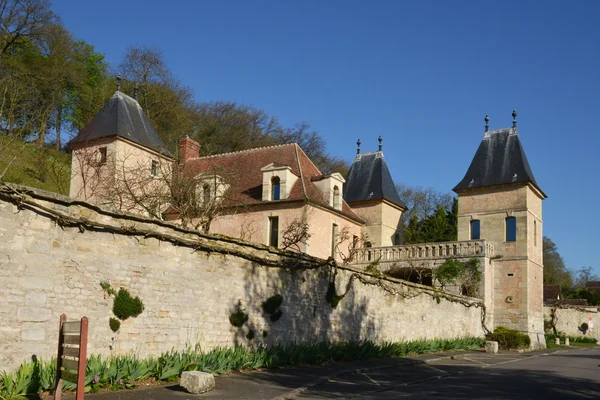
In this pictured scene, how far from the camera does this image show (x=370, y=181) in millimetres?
35594

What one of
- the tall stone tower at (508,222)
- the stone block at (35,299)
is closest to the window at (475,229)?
the tall stone tower at (508,222)

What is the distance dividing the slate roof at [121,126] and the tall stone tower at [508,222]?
17.0 meters

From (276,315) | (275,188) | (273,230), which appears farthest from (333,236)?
(276,315)

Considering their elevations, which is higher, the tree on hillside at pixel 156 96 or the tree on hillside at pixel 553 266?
the tree on hillside at pixel 156 96

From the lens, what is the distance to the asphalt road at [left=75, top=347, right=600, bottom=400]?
10680 millimetres

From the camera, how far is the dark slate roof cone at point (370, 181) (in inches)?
1368

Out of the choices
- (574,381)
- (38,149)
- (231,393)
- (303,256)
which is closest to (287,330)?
(303,256)

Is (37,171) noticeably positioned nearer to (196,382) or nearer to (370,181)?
(370,181)

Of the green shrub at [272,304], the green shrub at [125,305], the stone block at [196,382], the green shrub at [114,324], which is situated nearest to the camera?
the stone block at [196,382]

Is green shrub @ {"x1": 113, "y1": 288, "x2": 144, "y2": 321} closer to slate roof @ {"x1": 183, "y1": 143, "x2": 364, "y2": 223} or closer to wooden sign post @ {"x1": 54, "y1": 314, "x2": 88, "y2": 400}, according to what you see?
wooden sign post @ {"x1": 54, "y1": 314, "x2": 88, "y2": 400}

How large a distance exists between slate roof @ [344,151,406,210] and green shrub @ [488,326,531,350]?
9.75m

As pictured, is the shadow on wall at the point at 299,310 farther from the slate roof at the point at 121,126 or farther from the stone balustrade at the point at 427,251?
the slate roof at the point at 121,126

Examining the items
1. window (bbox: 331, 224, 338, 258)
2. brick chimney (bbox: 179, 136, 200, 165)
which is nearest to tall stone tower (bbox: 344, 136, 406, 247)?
window (bbox: 331, 224, 338, 258)

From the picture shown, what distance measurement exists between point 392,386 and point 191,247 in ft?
17.1
